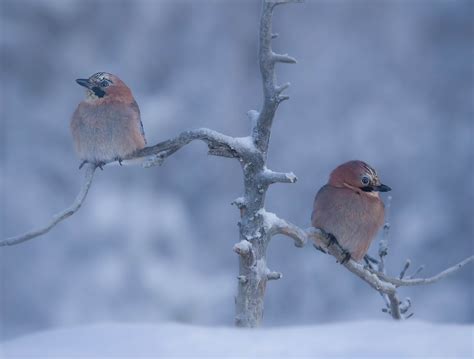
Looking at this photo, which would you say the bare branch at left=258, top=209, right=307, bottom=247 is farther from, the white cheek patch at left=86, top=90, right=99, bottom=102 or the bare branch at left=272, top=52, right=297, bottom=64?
the white cheek patch at left=86, top=90, right=99, bottom=102

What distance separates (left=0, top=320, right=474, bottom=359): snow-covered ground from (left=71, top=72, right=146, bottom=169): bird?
1.56 meters

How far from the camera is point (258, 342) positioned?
1.91 meters

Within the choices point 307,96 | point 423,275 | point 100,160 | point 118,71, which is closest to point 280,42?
point 307,96

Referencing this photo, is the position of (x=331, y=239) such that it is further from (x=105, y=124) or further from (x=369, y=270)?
(x=105, y=124)

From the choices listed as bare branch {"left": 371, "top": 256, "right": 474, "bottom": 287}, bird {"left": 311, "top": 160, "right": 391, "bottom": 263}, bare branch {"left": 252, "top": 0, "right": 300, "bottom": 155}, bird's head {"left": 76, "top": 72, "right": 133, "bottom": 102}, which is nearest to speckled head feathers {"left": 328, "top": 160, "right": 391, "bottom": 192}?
bird {"left": 311, "top": 160, "right": 391, "bottom": 263}

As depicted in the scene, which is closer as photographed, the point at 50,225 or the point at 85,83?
the point at 50,225

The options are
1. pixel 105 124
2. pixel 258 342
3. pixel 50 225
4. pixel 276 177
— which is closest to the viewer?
pixel 258 342

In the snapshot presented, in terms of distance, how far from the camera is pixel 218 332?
6.47 feet

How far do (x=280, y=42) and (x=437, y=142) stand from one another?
2.34m

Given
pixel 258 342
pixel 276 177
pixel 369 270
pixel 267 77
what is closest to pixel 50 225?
pixel 276 177

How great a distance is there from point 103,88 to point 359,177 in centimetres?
115

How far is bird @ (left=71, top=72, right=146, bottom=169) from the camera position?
3.57 meters

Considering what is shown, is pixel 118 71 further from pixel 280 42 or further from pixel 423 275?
pixel 423 275

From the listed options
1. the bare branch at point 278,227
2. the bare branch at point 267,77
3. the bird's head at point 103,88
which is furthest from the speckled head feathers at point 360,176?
the bird's head at point 103,88
